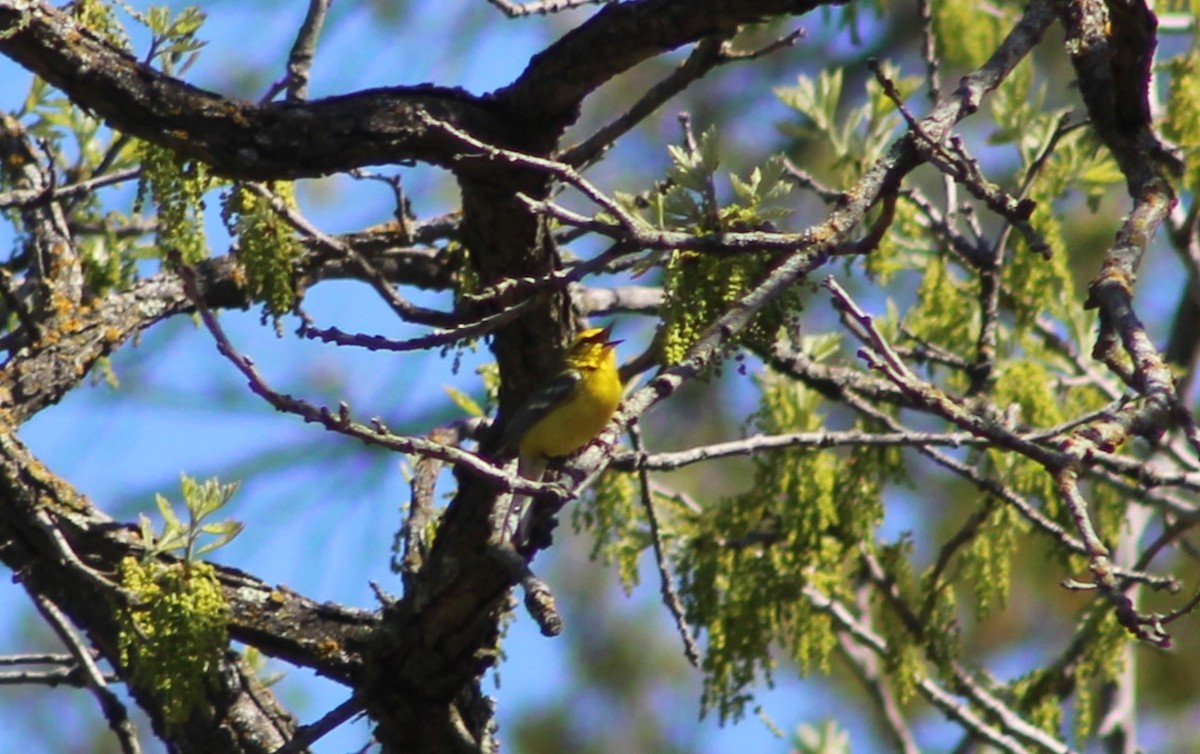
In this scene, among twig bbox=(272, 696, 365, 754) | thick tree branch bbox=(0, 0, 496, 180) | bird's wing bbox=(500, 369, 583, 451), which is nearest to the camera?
thick tree branch bbox=(0, 0, 496, 180)

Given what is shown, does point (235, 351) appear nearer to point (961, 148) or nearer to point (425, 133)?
point (425, 133)

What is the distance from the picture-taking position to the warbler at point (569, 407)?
12.0 ft

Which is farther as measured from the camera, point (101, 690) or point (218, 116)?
point (101, 690)

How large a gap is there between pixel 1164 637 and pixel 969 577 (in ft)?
8.34

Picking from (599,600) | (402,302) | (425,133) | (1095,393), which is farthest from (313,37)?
(599,600)

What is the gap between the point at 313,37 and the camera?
4039mm

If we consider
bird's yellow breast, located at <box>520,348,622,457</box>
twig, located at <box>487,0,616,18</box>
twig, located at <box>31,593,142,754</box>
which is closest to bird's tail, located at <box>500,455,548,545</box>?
bird's yellow breast, located at <box>520,348,622,457</box>

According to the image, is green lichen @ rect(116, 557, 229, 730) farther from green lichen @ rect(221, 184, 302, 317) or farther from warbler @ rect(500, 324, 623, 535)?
warbler @ rect(500, 324, 623, 535)

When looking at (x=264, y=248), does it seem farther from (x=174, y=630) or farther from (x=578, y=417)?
(x=578, y=417)

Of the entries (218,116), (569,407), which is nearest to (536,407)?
(569,407)

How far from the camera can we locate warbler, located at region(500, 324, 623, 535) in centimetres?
367

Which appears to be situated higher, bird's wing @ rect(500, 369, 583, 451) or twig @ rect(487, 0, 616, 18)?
twig @ rect(487, 0, 616, 18)

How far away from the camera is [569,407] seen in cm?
405

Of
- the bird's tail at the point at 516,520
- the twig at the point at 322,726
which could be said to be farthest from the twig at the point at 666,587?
the twig at the point at 322,726
